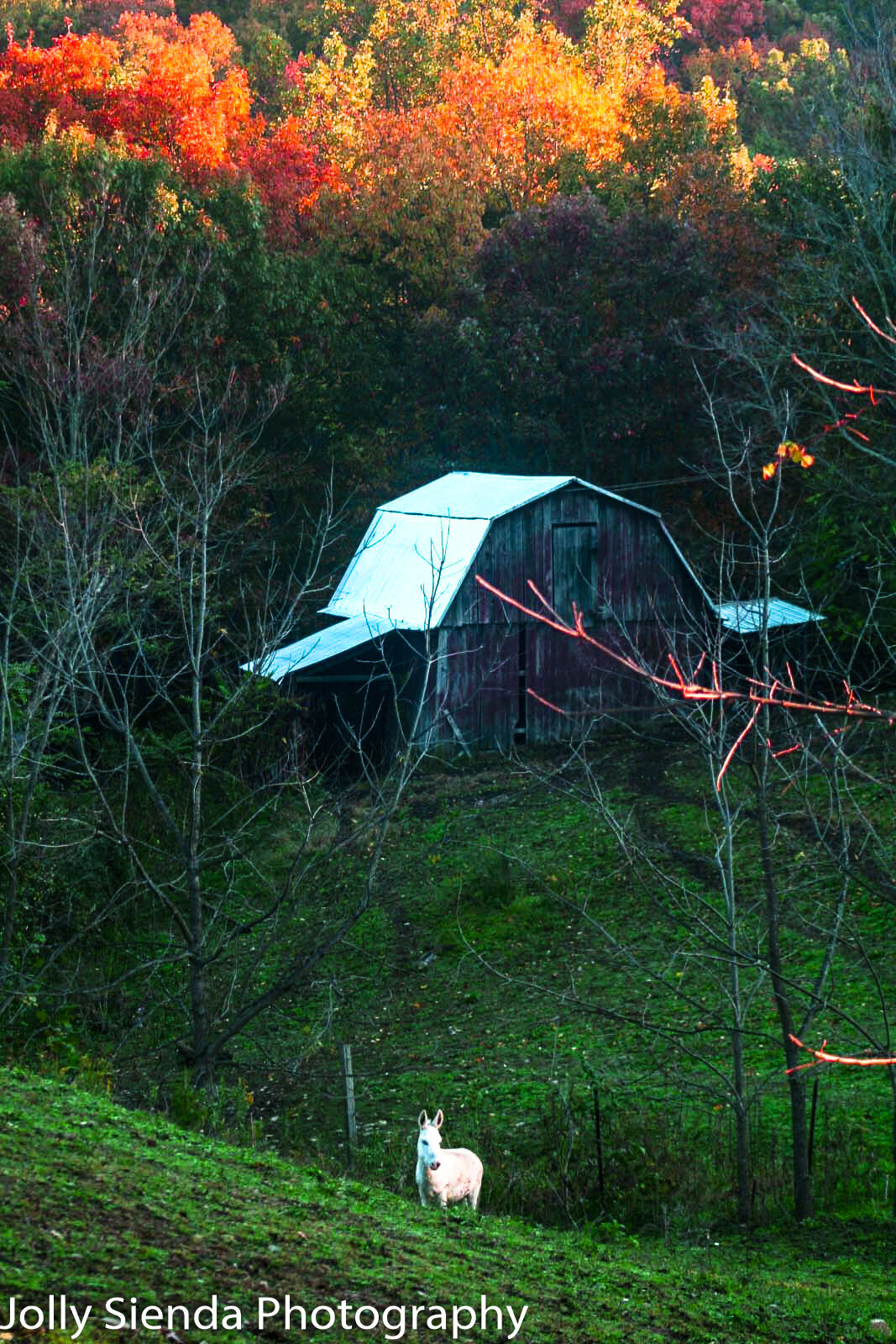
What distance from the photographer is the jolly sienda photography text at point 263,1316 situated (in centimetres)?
587

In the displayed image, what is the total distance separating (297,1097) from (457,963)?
3.77 m

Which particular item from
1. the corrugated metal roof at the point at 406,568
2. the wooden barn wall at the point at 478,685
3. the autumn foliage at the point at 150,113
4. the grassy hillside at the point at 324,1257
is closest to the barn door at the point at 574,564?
the wooden barn wall at the point at 478,685

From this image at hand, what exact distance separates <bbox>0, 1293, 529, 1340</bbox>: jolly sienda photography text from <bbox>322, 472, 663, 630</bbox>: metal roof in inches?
766

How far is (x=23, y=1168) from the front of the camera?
7848 millimetres

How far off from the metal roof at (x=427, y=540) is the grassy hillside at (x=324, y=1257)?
17130mm

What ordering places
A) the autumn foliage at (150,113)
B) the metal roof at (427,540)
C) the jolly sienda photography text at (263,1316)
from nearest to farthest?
the jolly sienda photography text at (263,1316), the metal roof at (427,540), the autumn foliage at (150,113)

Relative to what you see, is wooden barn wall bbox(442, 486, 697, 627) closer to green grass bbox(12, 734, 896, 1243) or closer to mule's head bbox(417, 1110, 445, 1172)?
green grass bbox(12, 734, 896, 1243)

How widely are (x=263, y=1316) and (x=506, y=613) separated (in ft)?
71.7

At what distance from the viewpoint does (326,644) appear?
27.6 meters

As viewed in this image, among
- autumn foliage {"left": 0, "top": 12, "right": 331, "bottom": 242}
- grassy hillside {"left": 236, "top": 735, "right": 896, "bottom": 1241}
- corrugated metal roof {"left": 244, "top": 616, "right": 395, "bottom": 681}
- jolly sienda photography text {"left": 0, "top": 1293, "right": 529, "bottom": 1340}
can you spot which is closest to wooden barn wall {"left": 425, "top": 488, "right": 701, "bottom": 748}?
corrugated metal roof {"left": 244, "top": 616, "right": 395, "bottom": 681}

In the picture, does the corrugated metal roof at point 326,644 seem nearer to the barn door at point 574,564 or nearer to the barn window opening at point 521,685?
the barn window opening at point 521,685

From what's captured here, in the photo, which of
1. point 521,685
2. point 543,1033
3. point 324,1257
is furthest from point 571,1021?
point 521,685

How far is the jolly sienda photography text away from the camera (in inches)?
231

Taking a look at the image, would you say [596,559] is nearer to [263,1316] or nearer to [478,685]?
[478,685]
